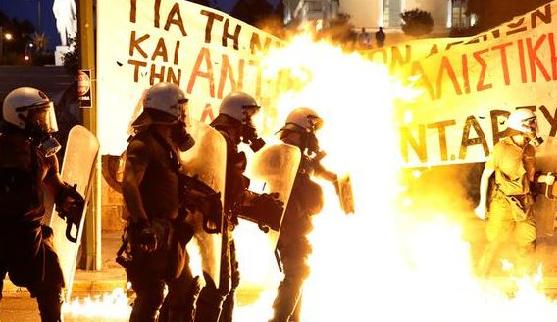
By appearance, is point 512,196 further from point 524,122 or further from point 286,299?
point 286,299

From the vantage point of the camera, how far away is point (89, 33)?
9.08m

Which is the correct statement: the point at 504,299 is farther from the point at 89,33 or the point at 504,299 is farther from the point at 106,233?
the point at 106,233

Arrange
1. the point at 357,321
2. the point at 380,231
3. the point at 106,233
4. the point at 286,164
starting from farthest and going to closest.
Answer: the point at 106,233, the point at 380,231, the point at 357,321, the point at 286,164

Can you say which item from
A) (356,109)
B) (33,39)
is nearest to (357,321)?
(356,109)

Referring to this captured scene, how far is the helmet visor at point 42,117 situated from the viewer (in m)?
5.47

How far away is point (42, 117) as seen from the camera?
5.54m

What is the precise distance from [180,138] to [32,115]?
107cm

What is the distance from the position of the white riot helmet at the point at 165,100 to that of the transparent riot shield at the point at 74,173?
116 centimetres

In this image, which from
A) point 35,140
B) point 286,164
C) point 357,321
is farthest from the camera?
point 357,321

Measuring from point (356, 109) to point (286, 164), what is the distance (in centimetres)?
289

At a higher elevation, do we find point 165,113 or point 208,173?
point 165,113

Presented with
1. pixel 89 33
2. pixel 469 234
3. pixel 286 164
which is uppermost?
pixel 89 33

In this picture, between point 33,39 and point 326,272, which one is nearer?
point 326,272

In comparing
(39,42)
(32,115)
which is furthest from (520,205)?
(39,42)
